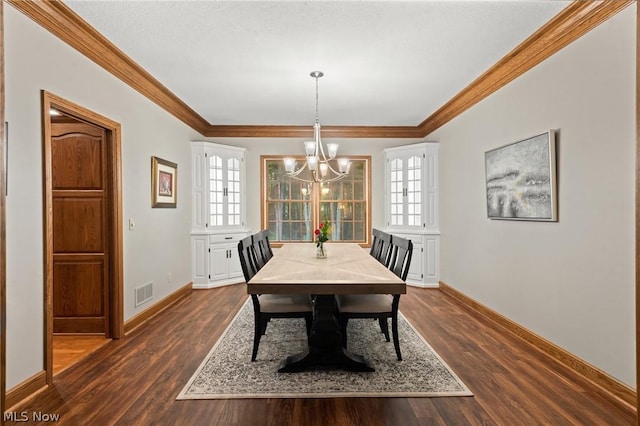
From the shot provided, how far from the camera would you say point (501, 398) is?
2166 millimetres

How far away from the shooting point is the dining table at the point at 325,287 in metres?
2.13

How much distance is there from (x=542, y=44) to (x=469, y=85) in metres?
1.08

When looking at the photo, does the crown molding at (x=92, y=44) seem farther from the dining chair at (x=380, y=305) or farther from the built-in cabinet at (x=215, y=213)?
the dining chair at (x=380, y=305)

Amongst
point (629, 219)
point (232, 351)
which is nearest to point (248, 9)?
point (232, 351)

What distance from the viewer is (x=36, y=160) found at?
7.39 feet

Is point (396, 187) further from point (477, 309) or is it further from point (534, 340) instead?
point (534, 340)

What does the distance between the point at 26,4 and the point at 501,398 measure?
3974 millimetres

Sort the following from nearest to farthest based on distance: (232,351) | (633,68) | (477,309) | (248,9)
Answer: (633,68), (248,9), (232,351), (477,309)

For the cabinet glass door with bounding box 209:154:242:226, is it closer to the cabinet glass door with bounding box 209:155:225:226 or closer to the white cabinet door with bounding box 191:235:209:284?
the cabinet glass door with bounding box 209:155:225:226

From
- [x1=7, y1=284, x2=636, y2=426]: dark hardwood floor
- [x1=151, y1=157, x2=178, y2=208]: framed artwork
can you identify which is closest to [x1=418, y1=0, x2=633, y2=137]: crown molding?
[x1=7, y1=284, x2=636, y2=426]: dark hardwood floor

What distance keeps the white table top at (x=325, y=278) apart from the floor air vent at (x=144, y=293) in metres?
1.67

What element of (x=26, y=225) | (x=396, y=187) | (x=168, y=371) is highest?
(x=396, y=187)

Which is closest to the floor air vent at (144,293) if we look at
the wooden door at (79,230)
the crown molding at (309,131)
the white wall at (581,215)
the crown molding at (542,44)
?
the wooden door at (79,230)

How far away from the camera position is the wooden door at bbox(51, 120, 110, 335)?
319 cm
